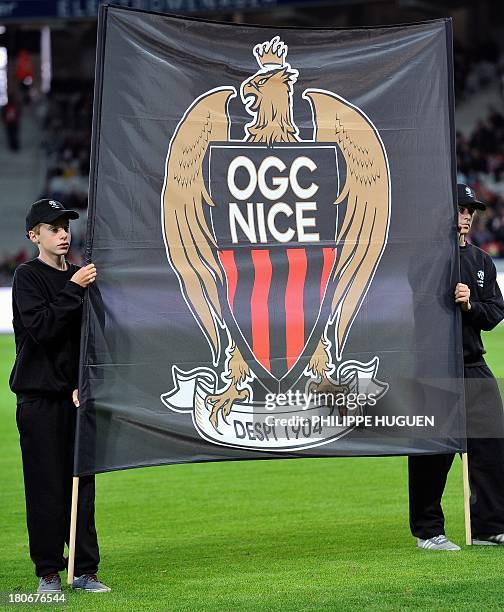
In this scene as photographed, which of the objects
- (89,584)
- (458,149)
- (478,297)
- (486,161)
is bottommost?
(89,584)

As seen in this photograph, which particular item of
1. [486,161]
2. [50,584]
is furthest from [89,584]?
[486,161]

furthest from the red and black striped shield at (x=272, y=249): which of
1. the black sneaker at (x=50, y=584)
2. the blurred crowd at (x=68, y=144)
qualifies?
the blurred crowd at (x=68, y=144)

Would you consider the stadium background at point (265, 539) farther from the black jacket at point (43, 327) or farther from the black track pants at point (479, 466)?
the black jacket at point (43, 327)

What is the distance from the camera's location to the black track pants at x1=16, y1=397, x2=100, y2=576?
576cm

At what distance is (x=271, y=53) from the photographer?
6301 millimetres

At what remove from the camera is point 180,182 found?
6.18m

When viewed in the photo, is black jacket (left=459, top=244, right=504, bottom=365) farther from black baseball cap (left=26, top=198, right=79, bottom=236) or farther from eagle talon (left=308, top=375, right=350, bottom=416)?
black baseball cap (left=26, top=198, right=79, bottom=236)

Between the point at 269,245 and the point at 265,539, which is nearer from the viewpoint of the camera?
the point at 269,245

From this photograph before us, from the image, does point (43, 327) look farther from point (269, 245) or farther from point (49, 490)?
point (269, 245)

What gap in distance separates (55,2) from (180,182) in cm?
2863

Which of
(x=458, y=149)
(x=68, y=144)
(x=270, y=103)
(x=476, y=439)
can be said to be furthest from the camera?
(x=68, y=144)

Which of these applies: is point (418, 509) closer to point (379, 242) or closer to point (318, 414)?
point (318, 414)

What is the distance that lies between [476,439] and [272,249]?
1599 mm

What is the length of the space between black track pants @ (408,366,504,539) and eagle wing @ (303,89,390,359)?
904 millimetres
